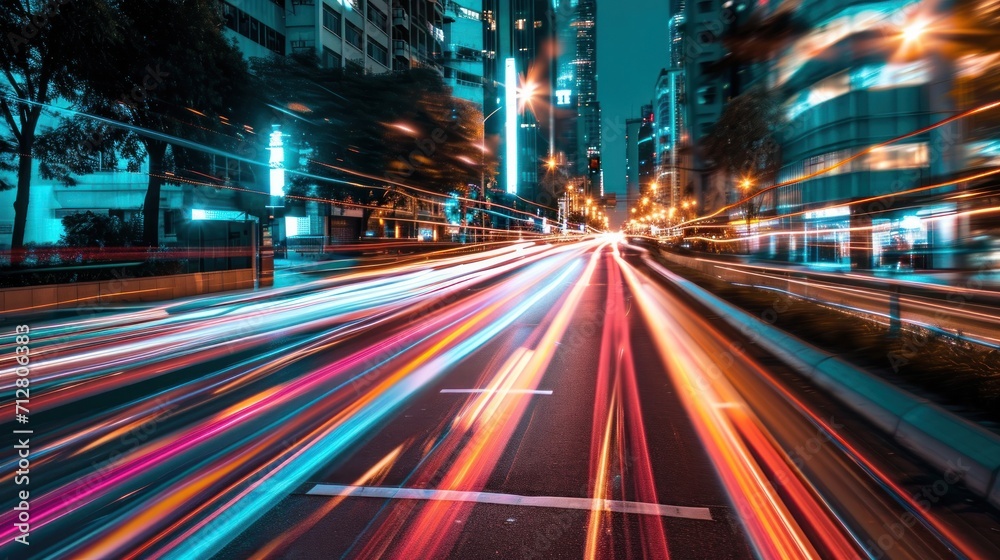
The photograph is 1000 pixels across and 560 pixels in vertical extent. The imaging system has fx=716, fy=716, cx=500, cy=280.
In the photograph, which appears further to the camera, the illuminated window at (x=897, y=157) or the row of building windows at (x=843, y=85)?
the illuminated window at (x=897, y=157)

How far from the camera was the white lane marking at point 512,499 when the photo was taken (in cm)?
488

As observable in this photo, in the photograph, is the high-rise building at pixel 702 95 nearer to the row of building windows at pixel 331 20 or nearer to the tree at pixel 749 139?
the tree at pixel 749 139

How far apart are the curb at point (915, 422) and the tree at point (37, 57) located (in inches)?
712

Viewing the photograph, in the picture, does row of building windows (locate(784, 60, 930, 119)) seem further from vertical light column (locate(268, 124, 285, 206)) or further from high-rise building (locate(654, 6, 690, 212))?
high-rise building (locate(654, 6, 690, 212))

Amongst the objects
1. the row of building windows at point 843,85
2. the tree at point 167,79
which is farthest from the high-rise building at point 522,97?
the tree at point 167,79

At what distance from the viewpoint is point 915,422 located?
6328 mm

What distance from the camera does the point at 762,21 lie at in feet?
42.3

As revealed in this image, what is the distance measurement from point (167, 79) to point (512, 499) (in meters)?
22.7

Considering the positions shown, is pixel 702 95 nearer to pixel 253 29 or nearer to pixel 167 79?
pixel 253 29

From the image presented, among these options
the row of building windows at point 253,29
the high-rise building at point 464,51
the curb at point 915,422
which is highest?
the high-rise building at point 464,51

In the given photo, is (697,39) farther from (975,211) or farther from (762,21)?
(975,211)

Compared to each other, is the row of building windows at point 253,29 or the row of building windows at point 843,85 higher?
the row of building windows at point 253,29

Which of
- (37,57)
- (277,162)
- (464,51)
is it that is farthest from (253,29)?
(464,51)

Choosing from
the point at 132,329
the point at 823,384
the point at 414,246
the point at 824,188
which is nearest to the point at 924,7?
the point at 823,384
